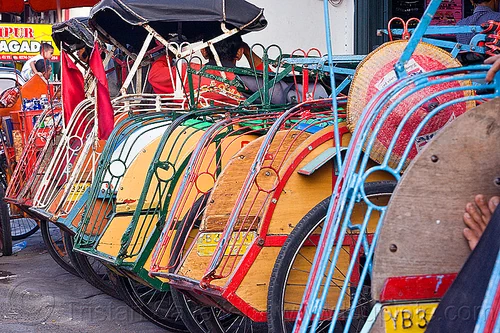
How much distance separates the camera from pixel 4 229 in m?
8.52

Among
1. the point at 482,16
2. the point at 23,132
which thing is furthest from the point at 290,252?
the point at 23,132

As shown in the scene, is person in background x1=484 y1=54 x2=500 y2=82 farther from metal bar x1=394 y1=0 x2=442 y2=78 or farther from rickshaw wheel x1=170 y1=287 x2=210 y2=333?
rickshaw wheel x1=170 y1=287 x2=210 y2=333

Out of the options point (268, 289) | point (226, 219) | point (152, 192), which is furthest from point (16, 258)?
point (268, 289)

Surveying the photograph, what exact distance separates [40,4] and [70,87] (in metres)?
5.90

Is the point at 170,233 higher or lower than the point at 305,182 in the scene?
lower

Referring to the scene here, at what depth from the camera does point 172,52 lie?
7.84m

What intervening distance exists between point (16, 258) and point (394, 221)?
6.58 meters

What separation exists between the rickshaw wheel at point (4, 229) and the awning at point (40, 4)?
4.55 meters

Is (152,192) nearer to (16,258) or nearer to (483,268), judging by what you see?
(483,268)

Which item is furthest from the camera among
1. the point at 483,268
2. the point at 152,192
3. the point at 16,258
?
the point at 16,258

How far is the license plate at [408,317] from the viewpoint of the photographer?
3.13m

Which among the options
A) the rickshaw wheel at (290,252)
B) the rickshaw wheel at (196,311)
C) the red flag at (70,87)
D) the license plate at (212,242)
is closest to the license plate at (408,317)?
the rickshaw wheel at (290,252)

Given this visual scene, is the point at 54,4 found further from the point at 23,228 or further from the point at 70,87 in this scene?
the point at 70,87

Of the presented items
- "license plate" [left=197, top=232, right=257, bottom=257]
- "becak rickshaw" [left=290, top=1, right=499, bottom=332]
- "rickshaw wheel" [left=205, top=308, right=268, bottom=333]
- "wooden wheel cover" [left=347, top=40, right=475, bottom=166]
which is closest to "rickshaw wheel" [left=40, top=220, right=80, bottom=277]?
"rickshaw wheel" [left=205, top=308, right=268, bottom=333]
